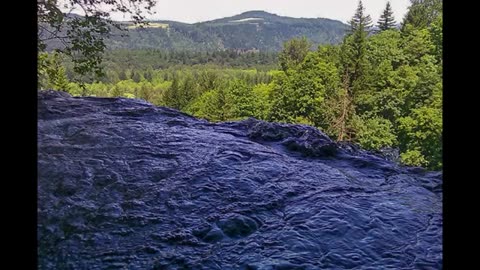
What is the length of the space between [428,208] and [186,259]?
2.56m

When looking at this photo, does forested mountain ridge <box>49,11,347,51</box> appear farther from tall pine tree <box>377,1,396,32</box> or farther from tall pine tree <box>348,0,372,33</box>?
tall pine tree <box>348,0,372,33</box>

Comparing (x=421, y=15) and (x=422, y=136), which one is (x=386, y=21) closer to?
(x=421, y=15)

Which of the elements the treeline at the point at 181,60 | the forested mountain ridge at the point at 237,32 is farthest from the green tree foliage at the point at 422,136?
the forested mountain ridge at the point at 237,32

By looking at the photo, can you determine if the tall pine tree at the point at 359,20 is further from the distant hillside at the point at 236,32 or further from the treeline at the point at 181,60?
the distant hillside at the point at 236,32

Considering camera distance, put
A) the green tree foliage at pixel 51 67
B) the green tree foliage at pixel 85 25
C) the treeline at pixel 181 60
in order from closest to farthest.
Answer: the green tree foliage at pixel 85 25
the green tree foliage at pixel 51 67
the treeline at pixel 181 60

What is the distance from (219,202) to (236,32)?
13072 cm

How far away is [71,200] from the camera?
451 cm

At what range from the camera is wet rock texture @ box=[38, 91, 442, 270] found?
12.6 ft

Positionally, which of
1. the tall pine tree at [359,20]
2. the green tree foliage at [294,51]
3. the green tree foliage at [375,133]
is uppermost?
the tall pine tree at [359,20]

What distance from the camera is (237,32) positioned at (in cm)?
13250

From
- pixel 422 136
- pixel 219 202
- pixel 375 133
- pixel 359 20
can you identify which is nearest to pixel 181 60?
pixel 359 20

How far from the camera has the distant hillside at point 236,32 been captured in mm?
106562
